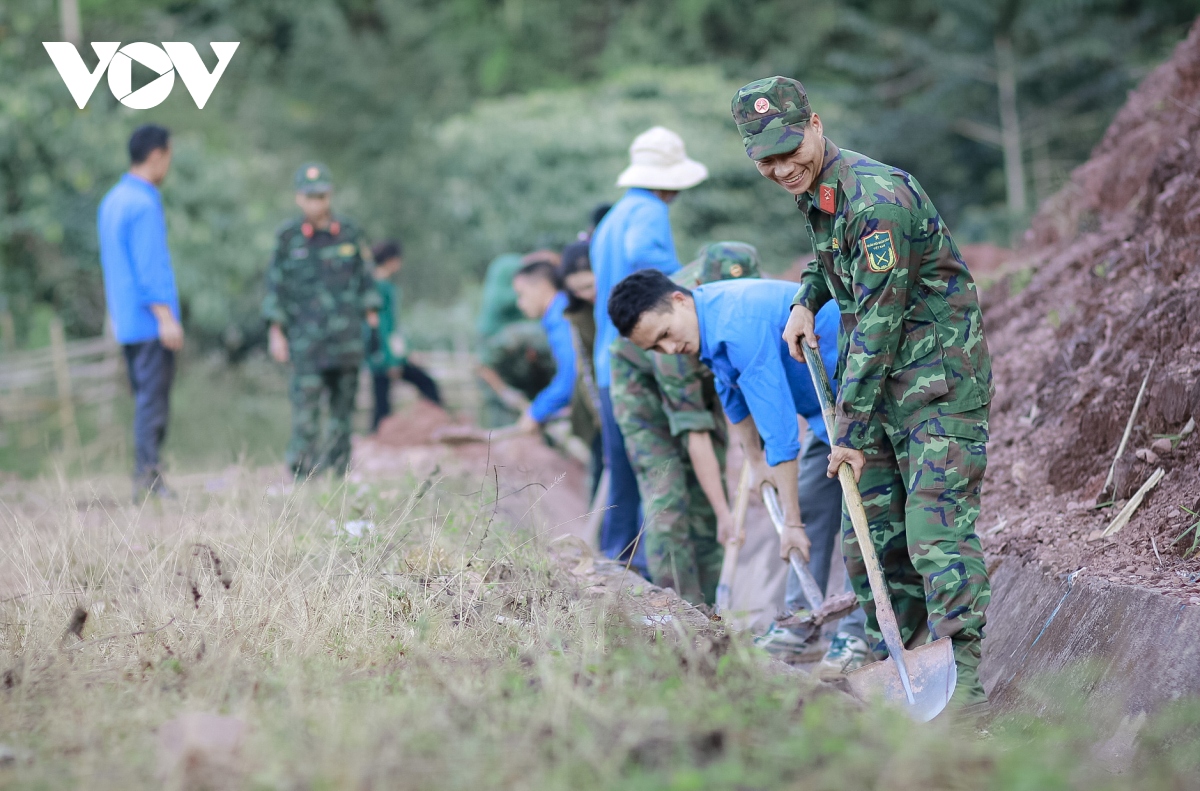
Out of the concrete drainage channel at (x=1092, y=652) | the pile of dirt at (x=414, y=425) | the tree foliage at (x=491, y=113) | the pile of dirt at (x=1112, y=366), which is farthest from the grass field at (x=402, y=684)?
the tree foliage at (x=491, y=113)

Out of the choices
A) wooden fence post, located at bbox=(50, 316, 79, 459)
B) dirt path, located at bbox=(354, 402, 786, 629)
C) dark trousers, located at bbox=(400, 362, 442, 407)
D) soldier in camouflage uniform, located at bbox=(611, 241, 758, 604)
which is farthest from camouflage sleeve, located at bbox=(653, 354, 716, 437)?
wooden fence post, located at bbox=(50, 316, 79, 459)

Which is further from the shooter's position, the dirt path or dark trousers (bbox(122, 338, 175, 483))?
dark trousers (bbox(122, 338, 175, 483))

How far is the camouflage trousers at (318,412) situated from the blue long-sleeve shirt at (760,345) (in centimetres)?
404

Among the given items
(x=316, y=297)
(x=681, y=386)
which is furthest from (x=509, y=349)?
(x=681, y=386)

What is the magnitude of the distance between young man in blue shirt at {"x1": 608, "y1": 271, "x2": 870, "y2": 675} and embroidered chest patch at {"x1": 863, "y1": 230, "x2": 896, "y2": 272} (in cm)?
85

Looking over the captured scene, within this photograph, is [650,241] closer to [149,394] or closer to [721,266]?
[721,266]

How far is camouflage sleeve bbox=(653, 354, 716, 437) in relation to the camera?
193 inches

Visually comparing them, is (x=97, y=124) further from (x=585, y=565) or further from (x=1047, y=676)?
(x=1047, y=676)

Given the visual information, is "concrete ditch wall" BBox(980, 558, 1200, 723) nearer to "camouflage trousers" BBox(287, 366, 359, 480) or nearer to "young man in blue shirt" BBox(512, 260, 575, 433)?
"young man in blue shirt" BBox(512, 260, 575, 433)

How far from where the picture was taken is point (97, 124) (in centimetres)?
1377

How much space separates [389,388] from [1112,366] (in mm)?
7217

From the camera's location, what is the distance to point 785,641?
15.0ft

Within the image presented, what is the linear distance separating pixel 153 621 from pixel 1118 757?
2.91 meters

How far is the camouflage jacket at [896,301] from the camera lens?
11.6 ft
